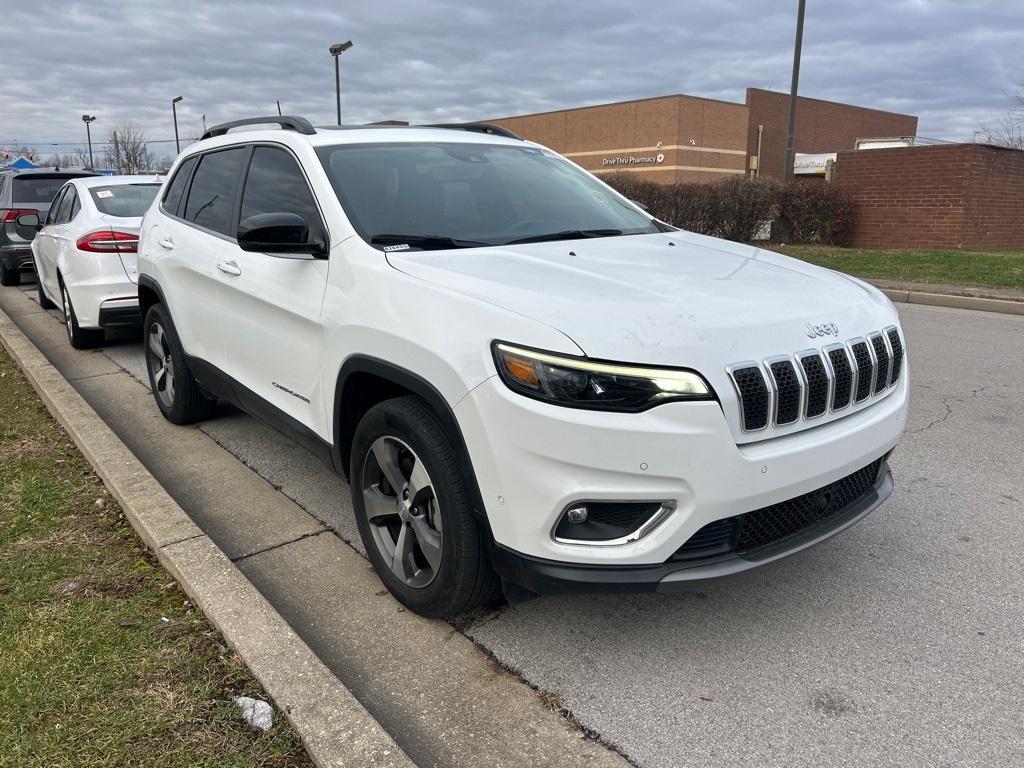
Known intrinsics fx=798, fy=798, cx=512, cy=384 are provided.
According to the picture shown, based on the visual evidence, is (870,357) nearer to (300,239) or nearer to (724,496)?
(724,496)

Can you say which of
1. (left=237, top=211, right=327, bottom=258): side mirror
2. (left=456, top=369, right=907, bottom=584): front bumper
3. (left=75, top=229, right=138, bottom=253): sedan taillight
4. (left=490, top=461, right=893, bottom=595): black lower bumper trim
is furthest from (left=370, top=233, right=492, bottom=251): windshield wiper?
(left=75, top=229, right=138, bottom=253): sedan taillight

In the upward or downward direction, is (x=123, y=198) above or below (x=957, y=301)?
above

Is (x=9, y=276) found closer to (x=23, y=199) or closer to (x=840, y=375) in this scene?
(x=23, y=199)

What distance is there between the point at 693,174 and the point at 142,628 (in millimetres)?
57097

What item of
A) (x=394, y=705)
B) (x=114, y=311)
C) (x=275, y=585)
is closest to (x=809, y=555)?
(x=394, y=705)

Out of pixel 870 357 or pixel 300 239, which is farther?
pixel 300 239

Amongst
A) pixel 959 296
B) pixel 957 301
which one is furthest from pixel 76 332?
pixel 959 296

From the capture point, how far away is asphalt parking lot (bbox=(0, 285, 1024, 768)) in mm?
2395

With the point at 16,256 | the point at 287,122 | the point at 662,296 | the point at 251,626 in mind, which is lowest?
the point at 251,626

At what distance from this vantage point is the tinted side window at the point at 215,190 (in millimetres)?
4363

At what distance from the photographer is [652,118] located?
182 ft

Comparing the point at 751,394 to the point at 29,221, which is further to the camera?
the point at 29,221

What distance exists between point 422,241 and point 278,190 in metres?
1.05

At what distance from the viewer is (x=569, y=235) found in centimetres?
355
